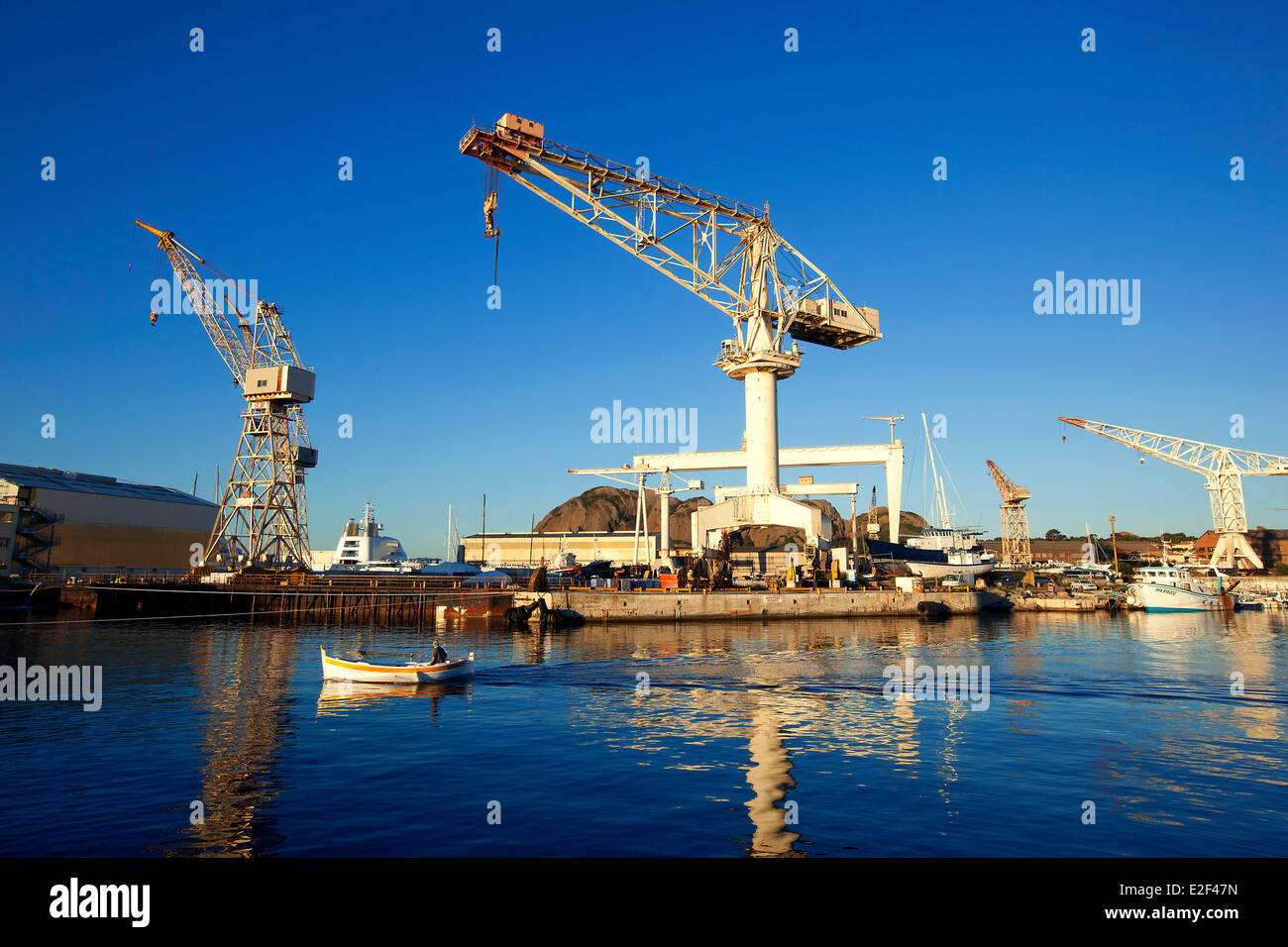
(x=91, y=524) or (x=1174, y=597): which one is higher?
(x=91, y=524)

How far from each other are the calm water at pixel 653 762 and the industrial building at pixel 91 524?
2560 inches

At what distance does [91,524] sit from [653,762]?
106 m

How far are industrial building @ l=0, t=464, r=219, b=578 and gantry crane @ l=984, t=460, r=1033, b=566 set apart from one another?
145366 millimetres

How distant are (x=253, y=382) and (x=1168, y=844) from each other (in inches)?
3875

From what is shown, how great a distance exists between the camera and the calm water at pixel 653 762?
46.7 feet

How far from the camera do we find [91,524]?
9638 cm

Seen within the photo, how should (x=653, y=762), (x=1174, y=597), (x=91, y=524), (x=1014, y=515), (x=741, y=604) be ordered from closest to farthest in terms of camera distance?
(x=653, y=762) → (x=741, y=604) → (x=1174, y=597) → (x=91, y=524) → (x=1014, y=515)

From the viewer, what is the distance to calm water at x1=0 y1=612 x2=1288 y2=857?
46.7 ft

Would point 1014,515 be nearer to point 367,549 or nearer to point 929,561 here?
point 929,561

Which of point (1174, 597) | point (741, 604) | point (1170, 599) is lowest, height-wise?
point (1170, 599)

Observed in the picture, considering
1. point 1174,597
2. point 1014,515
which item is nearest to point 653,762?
point 1174,597

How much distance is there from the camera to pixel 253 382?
9075 centimetres

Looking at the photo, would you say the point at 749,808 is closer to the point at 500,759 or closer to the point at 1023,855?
the point at 1023,855

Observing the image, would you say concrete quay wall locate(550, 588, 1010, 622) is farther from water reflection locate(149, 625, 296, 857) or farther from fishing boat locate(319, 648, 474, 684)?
fishing boat locate(319, 648, 474, 684)
